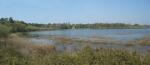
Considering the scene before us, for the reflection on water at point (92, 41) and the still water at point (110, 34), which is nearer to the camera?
the reflection on water at point (92, 41)

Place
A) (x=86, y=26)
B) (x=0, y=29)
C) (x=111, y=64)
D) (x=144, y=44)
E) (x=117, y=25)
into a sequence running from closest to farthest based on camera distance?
(x=111, y=64), (x=144, y=44), (x=0, y=29), (x=117, y=25), (x=86, y=26)

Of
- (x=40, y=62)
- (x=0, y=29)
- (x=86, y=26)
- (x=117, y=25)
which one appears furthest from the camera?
(x=86, y=26)

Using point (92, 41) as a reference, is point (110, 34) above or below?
below

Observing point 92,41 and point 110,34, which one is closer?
point 92,41

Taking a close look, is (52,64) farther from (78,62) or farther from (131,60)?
(131,60)

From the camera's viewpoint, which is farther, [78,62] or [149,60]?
[149,60]

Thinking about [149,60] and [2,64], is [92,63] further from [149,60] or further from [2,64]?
[2,64]

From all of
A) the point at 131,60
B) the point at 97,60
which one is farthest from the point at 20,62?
the point at 131,60

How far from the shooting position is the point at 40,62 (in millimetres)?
7879

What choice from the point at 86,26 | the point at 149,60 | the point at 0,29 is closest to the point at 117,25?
the point at 86,26

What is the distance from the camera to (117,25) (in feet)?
451

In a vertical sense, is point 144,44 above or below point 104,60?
below

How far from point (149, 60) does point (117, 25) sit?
429 ft

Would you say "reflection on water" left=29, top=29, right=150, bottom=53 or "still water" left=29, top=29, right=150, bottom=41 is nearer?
"reflection on water" left=29, top=29, right=150, bottom=53
